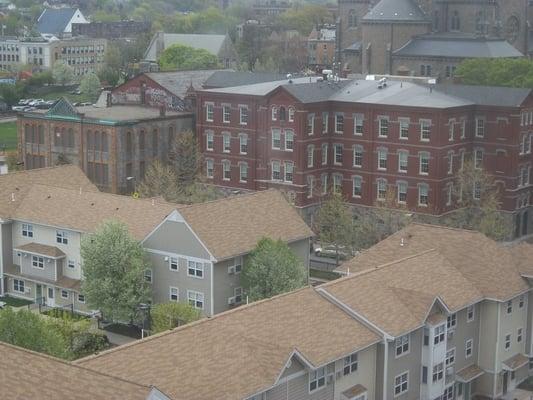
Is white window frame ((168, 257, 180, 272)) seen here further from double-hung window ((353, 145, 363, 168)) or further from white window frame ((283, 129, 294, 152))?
double-hung window ((353, 145, 363, 168))

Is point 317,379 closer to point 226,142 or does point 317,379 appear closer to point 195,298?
point 195,298

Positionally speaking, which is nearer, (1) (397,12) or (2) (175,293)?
(2) (175,293)

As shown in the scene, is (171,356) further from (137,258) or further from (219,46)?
(219,46)

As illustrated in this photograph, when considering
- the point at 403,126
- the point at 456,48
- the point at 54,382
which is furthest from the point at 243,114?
the point at 54,382

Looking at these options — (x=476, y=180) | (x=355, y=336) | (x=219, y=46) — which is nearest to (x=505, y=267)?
(x=355, y=336)

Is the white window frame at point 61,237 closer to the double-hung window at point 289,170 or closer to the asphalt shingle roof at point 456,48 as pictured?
the double-hung window at point 289,170

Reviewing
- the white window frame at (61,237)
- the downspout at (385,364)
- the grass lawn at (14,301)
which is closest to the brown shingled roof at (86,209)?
the white window frame at (61,237)

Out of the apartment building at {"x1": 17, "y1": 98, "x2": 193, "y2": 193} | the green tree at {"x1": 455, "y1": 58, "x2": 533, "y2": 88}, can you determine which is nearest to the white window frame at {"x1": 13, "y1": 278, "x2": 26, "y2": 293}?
the apartment building at {"x1": 17, "y1": 98, "x2": 193, "y2": 193}
